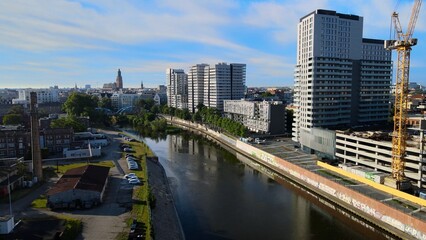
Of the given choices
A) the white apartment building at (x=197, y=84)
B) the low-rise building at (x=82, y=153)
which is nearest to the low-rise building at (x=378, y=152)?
the low-rise building at (x=82, y=153)

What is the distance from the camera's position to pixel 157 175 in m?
38.1

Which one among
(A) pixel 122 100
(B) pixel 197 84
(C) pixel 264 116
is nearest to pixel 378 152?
(C) pixel 264 116

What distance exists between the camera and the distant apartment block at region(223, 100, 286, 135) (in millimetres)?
63656

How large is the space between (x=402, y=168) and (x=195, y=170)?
914 inches

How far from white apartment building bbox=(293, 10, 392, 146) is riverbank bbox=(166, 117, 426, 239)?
673 centimetres

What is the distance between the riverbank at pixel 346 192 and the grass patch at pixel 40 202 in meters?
24.4

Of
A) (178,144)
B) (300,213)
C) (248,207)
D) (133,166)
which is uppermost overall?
(133,166)

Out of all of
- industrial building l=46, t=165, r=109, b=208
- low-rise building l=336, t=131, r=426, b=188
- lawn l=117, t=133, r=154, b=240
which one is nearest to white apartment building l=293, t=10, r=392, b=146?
low-rise building l=336, t=131, r=426, b=188

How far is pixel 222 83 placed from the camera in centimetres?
9525

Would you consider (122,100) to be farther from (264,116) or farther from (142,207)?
(142,207)

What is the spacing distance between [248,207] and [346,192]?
8510 mm

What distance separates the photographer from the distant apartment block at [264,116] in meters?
63.7

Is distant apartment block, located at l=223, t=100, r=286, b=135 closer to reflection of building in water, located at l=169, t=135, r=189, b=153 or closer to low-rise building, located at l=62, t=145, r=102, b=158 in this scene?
reflection of building in water, located at l=169, t=135, r=189, b=153

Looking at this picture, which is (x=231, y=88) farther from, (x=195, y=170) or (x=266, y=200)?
(x=266, y=200)
